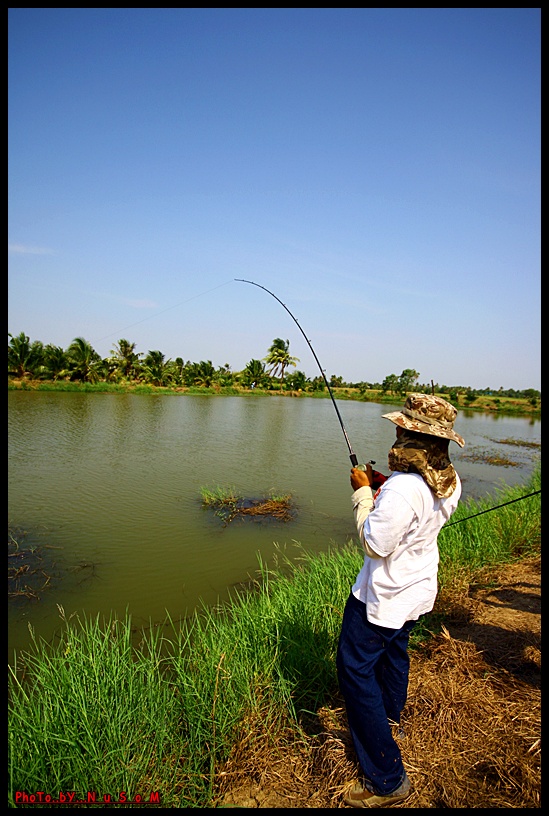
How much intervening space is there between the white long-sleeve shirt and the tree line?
2322 cm

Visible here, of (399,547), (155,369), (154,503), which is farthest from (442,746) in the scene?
(155,369)

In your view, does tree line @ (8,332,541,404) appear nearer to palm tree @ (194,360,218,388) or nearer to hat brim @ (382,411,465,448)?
palm tree @ (194,360,218,388)

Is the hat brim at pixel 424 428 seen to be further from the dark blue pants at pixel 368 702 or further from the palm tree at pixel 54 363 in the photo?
the palm tree at pixel 54 363

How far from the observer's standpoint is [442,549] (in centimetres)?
480

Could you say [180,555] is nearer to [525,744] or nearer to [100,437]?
[525,744]

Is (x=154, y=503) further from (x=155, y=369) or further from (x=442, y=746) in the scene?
(x=155, y=369)

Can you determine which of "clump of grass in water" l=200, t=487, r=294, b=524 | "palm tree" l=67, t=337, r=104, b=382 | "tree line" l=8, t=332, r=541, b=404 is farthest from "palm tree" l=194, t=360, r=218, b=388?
"clump of grass in water" l=200, t=487, r=294, b=524

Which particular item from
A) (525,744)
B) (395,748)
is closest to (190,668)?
(395,748)

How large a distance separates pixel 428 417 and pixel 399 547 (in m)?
0.55

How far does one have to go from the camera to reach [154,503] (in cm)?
825

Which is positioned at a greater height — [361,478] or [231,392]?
[231,392]

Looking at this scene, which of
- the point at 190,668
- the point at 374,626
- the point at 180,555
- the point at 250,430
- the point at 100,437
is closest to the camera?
the point at 374,626

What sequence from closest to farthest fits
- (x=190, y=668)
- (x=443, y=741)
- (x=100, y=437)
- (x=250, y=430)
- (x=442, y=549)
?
(x=443, y=741) < (x=190, y=668) < (x=442, y=549) < (x=100, y=437) < (x=250, y=430)
